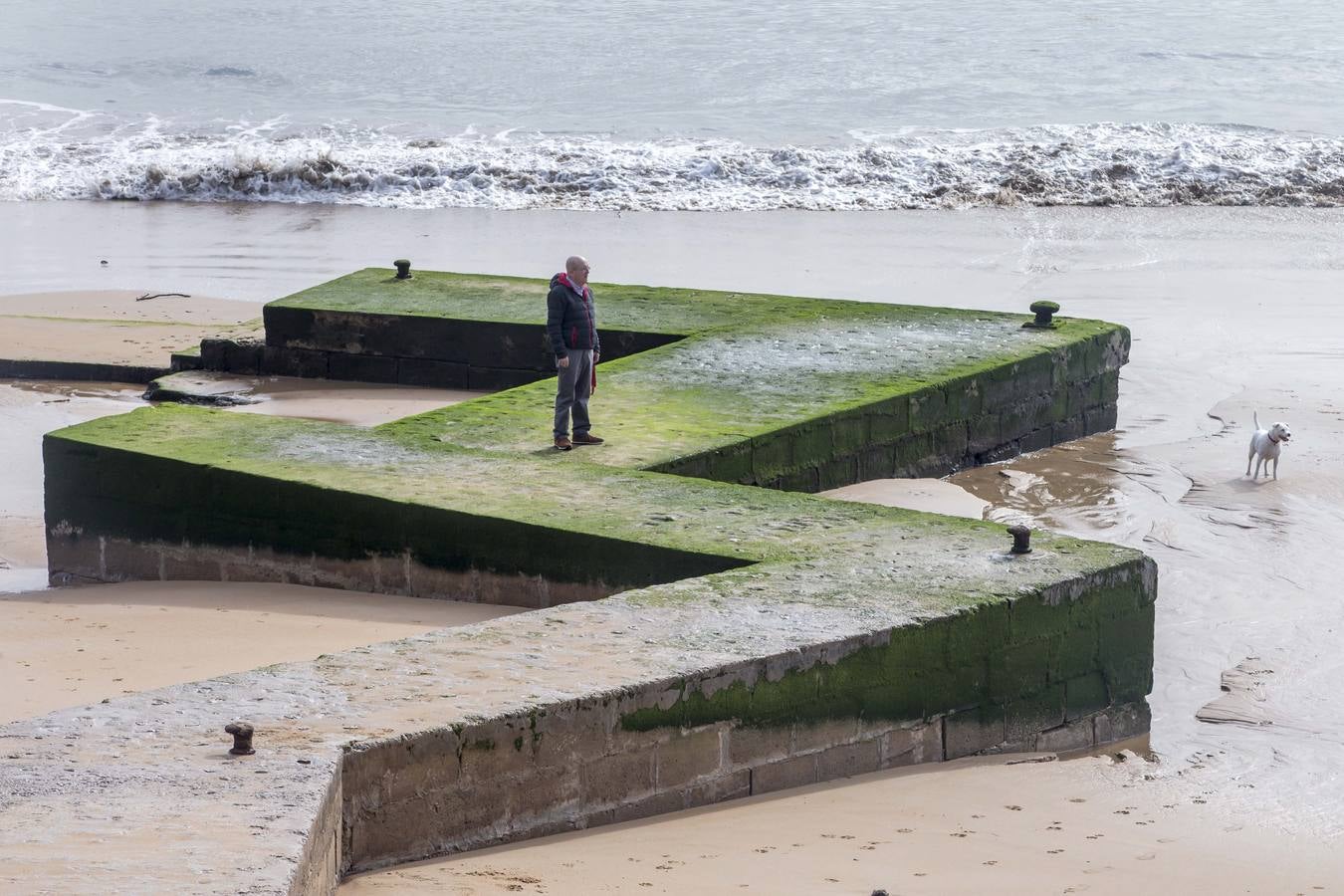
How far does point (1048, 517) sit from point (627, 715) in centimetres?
558

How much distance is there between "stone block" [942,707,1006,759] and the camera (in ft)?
23.3

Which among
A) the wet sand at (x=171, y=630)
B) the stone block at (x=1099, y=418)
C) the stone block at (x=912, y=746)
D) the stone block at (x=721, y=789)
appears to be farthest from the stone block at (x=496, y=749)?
the stone block at (x=1099, y=418)

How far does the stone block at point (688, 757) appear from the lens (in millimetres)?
6258

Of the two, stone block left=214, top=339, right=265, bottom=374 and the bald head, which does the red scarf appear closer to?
the bald head

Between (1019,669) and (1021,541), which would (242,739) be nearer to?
(1019,669)

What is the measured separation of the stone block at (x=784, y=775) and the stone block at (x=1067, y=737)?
126cm

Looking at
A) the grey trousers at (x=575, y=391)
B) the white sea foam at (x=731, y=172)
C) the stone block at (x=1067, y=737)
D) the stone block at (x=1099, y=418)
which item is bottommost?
the stone block at (x=1067, y=737)

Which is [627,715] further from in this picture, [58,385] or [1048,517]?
[58,385]

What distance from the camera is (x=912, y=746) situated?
700 cm

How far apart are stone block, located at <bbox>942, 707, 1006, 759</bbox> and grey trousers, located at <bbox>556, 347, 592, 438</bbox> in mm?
3740

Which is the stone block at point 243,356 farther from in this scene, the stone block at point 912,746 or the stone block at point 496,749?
the stone block at point 496,749

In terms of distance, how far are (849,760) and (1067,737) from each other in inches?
48.6

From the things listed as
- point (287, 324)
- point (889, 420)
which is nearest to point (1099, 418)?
point (889, 420)

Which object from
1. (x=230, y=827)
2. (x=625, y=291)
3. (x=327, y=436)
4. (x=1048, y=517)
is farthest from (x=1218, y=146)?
(x=230, y=827)
